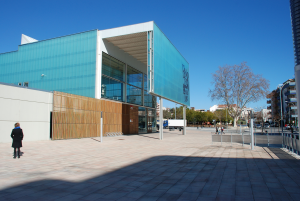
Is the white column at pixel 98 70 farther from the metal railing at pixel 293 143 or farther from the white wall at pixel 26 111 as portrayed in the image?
the metal railing at pixel 293 143

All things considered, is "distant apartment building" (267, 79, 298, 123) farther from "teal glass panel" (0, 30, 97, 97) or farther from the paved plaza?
"teal glass panel" (0, 30, 97, 97)

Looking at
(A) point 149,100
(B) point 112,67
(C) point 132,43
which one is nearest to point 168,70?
(C) point 132,43

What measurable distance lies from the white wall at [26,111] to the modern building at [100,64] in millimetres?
4630

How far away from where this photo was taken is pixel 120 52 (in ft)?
104

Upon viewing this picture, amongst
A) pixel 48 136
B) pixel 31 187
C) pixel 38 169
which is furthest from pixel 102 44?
pixel 31 187

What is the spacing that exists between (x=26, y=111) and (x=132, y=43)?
1616 centimetres

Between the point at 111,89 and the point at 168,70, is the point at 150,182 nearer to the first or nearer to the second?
the point at 168,70

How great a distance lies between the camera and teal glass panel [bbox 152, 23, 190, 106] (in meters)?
23.7

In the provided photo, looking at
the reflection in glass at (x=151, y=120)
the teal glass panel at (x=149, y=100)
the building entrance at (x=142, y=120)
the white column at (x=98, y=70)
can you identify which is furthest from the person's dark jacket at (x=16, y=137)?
the reflection in glass at (x=151, y=120)

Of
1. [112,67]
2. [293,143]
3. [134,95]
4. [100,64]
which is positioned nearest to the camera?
[293,143]

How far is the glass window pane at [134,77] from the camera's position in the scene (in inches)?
1353

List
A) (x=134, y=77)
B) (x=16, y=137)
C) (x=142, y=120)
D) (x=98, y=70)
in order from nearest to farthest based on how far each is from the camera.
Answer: (x=16, y=137) → (x=98, y=70) → (x=134, y=77) → (x=142, y=120)

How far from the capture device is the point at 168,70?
2755 centimetres

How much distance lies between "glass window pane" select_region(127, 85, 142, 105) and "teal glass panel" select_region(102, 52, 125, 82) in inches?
97.7
